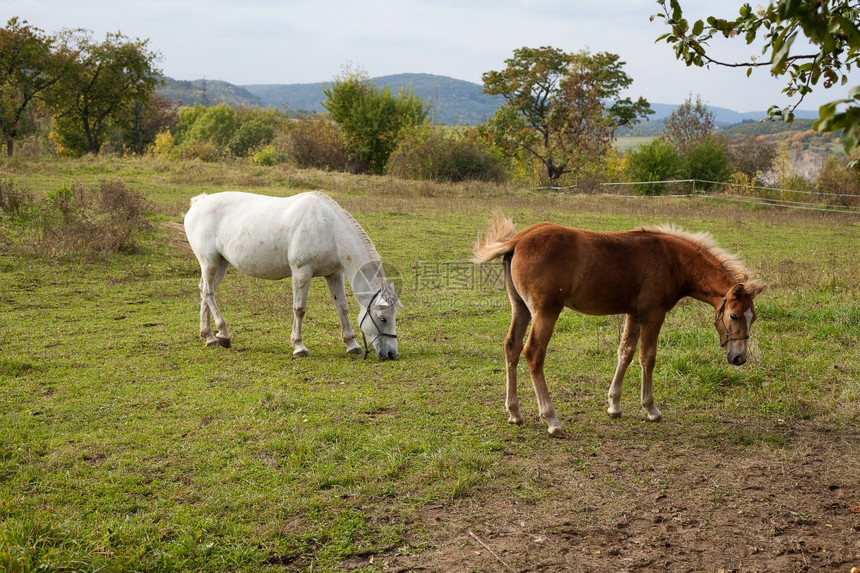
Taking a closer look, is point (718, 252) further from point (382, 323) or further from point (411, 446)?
point (382, 323)

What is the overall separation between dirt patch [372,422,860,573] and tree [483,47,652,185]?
134 ft

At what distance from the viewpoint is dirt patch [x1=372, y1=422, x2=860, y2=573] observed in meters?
3.81

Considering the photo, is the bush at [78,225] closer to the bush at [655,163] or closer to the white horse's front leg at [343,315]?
the white horse's front leg at [343,315]

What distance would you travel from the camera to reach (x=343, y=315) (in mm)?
8547

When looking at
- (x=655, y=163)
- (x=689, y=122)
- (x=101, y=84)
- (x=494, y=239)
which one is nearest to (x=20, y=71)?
(x=101, y=84)

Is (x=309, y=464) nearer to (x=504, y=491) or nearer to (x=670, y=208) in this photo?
(x=504, y=491)

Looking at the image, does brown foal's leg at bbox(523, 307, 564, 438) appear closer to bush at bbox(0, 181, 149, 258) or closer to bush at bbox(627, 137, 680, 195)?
bush at bbox(0, 181, 149, 258)

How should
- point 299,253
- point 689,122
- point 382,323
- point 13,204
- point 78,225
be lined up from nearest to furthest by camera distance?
point 382,323, point 299,253, point 78,225, point 13,204, point 689,122

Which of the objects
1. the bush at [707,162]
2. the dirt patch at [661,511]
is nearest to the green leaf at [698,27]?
the dirt patch at [661,511]

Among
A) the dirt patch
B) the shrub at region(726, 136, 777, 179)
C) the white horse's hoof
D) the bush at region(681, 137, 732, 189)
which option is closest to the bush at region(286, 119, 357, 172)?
the bush at region(681, 137, 732, 189)

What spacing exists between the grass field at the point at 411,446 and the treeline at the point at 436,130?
964 inches

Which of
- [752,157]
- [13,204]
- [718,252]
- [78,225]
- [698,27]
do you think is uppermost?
[752,157]

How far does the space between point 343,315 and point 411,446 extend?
348 cm

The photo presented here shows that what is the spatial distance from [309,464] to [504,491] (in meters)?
1.44
